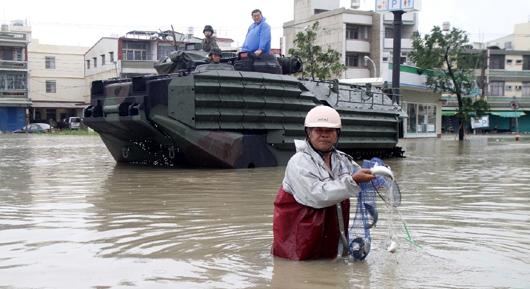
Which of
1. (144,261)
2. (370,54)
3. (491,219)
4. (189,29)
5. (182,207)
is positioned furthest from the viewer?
(189,29)

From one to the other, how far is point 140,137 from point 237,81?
2.07 metres

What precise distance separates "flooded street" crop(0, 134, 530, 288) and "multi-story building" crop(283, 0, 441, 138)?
85.7 ft

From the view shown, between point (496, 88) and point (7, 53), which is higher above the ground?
point (7, 53)

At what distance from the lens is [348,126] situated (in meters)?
14.0

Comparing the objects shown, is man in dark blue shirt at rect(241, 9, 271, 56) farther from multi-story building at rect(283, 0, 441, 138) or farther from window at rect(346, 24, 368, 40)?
window at rect(346, 24, 368, 40)

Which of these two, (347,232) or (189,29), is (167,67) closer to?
(347,232)

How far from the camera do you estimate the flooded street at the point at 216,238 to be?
12.8ft

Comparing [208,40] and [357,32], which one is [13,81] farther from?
[208,40]

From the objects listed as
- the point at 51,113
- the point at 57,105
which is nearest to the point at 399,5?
the point at 57,105

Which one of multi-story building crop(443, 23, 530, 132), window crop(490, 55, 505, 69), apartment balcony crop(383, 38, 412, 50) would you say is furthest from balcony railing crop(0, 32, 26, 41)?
window crop(490, 55, 505, 69)

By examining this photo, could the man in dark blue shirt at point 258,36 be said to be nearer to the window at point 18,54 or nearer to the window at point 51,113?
the window at point 18,54

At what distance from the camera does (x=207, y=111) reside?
36.0 ft

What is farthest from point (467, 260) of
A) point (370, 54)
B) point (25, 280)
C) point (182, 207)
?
point (370, 54)

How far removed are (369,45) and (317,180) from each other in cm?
4133
